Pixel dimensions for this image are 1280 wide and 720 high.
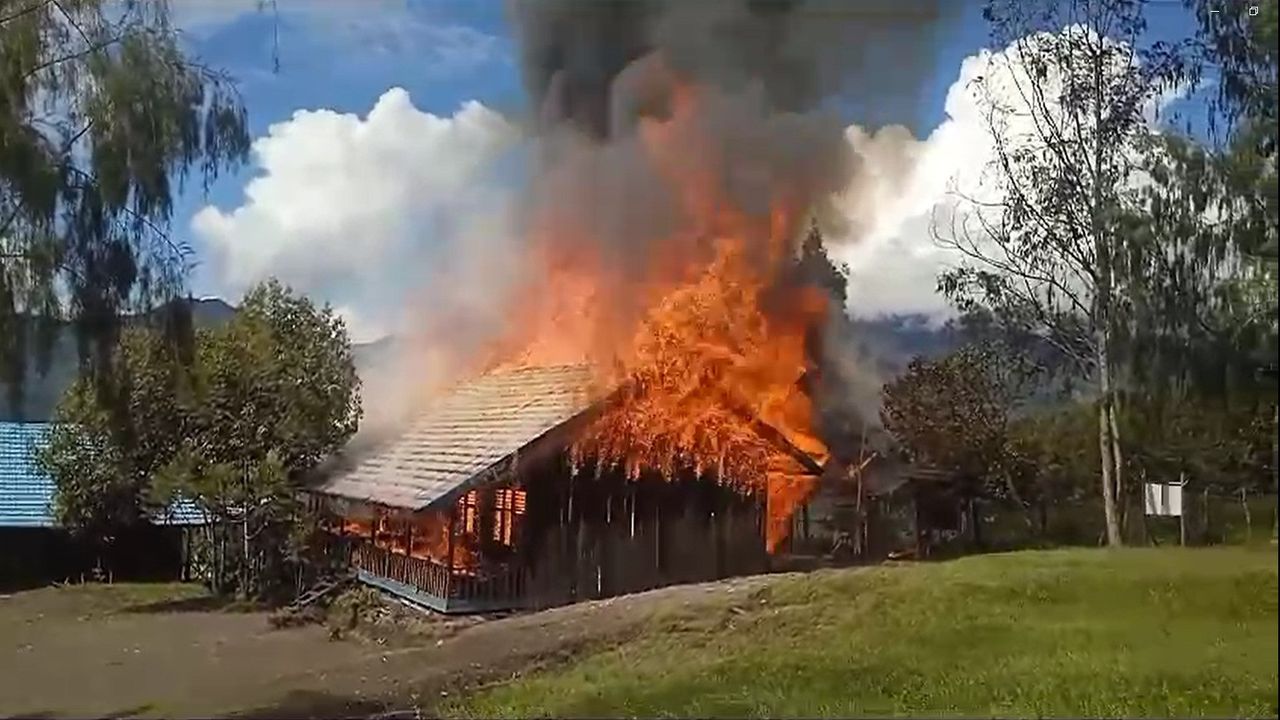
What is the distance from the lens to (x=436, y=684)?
8664 mm

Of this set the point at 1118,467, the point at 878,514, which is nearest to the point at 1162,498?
the point at 1118,467

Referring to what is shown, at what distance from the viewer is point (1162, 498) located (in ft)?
31.3

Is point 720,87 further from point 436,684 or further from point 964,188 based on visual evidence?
point 436,684

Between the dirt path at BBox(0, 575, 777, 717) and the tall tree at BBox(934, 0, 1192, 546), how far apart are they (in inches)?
133

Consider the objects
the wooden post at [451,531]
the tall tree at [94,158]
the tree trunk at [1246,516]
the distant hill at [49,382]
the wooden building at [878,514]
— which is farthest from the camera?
the wooden building at [878,514]

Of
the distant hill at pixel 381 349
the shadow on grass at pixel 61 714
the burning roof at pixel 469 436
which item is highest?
the distant hill at pixel 381 349

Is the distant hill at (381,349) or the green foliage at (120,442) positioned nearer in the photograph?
the distant hill at (381,349)

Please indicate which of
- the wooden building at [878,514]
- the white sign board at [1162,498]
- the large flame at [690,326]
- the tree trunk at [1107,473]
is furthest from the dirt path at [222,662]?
the white sign board at [1162,498]

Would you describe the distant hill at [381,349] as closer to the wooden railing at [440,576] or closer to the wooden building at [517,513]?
the wooden building at [517,513]

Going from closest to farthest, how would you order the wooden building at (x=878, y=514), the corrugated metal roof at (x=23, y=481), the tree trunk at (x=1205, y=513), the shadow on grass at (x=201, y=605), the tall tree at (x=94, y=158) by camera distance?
the tall tree at (x=94, y=158), the corrugated metal roof at (x=23, y=481), the shadow on grass at (x=201, y=605), the tree trunk at (x=1205, y=513), the wooden building at (x=878, y=514)

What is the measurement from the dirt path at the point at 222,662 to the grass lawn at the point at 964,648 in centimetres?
25

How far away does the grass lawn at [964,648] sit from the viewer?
8625 millimetres

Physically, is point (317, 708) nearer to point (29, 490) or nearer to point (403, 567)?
point (403, 567)

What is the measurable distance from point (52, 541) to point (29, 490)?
1.05 ft
